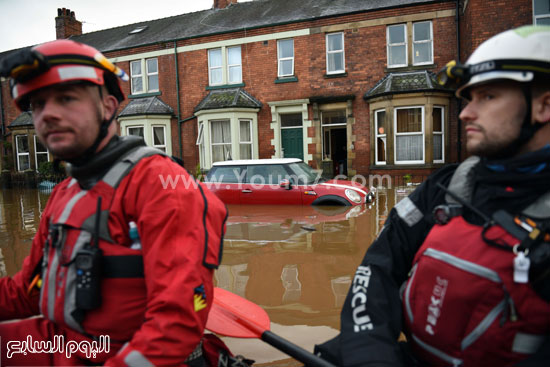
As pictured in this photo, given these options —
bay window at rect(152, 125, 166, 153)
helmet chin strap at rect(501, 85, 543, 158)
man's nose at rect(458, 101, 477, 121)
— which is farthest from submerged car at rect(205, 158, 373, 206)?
bay window at rect(152, 125, 166, 153)

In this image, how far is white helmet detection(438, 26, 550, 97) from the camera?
1.59 m

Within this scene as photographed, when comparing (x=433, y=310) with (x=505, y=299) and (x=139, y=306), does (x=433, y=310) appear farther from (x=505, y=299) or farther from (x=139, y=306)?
(x=139, y=306)

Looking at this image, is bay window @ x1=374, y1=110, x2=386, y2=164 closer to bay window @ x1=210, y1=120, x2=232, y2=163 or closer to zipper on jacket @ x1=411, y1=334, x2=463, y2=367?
bay window @ x1=210, y1=120, x2=232, y2=163

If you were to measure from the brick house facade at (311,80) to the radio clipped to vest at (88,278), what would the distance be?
14.1m

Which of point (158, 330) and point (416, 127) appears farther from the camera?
point (416, 127)

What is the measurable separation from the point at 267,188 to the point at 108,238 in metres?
8.08

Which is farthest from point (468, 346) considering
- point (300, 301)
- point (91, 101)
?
point (300, 301)

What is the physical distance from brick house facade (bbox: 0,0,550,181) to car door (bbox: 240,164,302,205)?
6.68m

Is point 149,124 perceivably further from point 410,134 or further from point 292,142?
point 410,134

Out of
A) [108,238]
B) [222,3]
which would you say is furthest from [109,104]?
[222,3]

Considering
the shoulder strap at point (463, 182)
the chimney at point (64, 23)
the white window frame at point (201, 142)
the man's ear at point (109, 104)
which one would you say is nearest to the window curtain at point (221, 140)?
the white window frame at point (201, 142)

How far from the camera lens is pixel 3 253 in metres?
6.45

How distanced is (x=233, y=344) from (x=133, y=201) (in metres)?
1.93

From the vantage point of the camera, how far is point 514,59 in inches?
63.3
